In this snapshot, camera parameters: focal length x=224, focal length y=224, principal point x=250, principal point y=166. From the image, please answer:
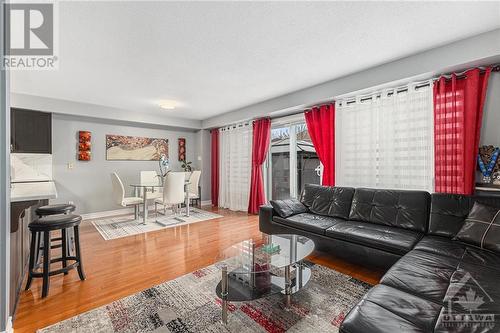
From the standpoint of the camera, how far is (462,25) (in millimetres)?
2119

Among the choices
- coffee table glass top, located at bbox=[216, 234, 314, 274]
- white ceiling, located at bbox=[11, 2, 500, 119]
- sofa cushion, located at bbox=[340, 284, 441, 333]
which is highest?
white ceiling, located at bbox=[11, 2, 500, 119]

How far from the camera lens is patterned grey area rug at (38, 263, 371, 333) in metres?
1.58

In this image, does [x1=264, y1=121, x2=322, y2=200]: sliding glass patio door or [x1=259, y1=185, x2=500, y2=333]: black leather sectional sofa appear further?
[x1=264, y1=121, x2=322, y2=200]: sliding glass patio door

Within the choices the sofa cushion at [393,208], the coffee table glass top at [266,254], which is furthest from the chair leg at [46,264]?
the sofa cushion at [393,208]

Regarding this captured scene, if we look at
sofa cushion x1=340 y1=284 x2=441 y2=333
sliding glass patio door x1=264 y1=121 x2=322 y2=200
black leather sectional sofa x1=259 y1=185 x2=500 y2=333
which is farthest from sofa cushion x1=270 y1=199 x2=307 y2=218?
sofa cushion x1=340 y1=284 x2=441 y2=333

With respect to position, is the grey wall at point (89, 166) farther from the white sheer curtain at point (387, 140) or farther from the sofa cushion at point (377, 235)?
the sofa cushion at point (377, 235)

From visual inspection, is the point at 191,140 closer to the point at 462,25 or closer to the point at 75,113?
the point at 75,113

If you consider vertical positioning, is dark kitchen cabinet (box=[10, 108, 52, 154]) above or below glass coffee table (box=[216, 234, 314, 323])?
above

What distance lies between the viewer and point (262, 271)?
1748mm

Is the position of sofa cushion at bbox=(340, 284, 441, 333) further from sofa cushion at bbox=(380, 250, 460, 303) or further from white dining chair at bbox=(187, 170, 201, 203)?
white dining chair at bbox=(187, 170, 201, 203)

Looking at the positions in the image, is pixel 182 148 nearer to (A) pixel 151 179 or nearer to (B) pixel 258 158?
(A) pixel 151 179

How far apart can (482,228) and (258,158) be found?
3756mm

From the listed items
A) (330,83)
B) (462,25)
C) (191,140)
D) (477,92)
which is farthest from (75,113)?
(477,92)

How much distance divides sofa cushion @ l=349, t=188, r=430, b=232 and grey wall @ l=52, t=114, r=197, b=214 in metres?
5.03
